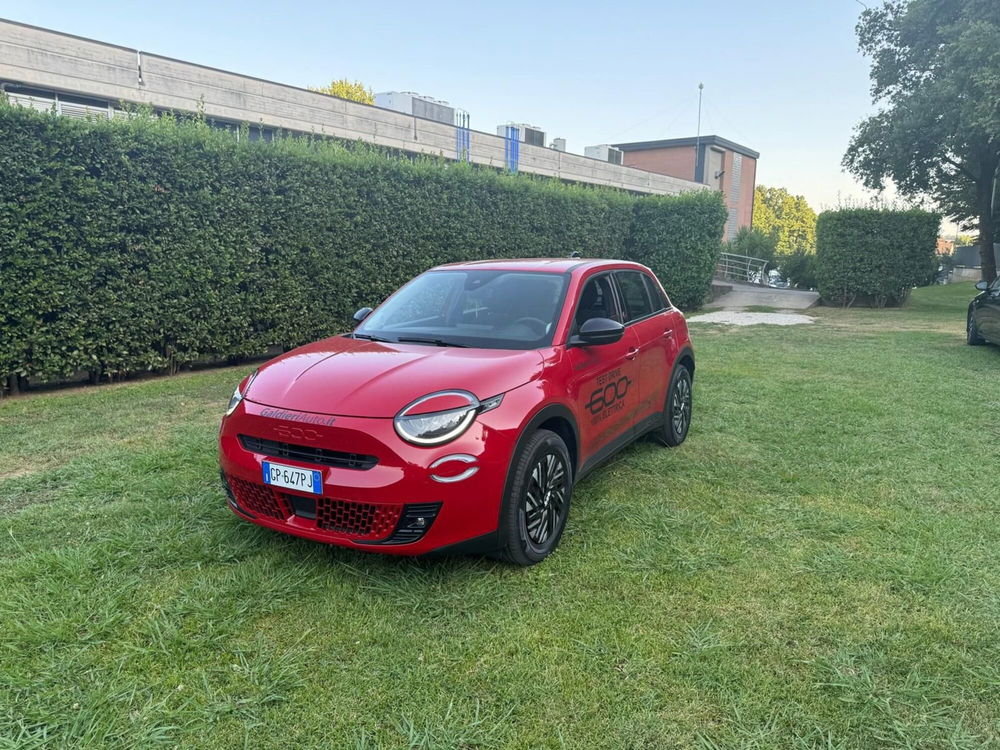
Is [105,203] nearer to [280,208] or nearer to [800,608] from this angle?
[280,208]

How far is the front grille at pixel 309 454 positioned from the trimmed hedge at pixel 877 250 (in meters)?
19.8

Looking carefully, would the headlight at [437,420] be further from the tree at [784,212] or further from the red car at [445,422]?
the tree at [784,212]

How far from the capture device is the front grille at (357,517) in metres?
2.96

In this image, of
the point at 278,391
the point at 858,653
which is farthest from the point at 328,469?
Result: the point at 858,653

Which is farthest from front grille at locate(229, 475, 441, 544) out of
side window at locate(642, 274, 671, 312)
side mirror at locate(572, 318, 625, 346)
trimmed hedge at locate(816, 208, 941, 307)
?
trimmed hedge at locate(816, 208, 941, 307)

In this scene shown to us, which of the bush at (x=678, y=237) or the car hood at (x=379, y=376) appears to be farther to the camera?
the bush at (x=678, y=237)

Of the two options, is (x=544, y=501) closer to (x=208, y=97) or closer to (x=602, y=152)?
(x=208, y=97)

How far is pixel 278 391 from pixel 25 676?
1.49 metres

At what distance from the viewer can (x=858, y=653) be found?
2664 millimetres

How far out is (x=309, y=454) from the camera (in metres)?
3.07

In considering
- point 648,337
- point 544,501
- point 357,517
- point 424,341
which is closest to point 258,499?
point 357,517

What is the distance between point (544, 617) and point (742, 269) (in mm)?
27246

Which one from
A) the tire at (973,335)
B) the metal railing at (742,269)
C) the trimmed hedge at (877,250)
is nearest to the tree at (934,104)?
the trimmed hedge at (877,250)

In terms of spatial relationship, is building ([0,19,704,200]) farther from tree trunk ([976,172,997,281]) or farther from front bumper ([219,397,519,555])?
tree trunk ([976,172,997,281])
